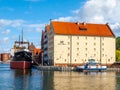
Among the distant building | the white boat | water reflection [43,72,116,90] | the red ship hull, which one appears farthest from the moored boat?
water reflection [43,72,116,90]

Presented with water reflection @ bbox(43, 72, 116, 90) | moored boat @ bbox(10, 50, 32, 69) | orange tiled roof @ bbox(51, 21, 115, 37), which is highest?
orange tiled roof @ bbox(51, 21, 115, 37)

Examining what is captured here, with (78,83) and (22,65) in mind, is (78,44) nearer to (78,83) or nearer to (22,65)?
(22,65)

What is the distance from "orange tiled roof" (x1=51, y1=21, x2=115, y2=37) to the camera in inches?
5246

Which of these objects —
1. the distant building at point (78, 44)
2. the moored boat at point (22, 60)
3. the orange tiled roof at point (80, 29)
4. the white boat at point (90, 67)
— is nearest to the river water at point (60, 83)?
the white boat at point (90, 67)

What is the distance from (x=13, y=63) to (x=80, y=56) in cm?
3419

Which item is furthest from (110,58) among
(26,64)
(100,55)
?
(26,64)

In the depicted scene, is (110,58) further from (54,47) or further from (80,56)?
(54,47)

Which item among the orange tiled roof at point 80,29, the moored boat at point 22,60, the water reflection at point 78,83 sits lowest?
the water reflection at point 78,83

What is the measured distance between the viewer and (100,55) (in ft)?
445

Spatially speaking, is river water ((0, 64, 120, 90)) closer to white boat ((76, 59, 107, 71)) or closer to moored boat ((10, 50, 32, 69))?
white boat ((76, 59, 107, 71))

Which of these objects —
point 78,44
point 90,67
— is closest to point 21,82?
point 90,67

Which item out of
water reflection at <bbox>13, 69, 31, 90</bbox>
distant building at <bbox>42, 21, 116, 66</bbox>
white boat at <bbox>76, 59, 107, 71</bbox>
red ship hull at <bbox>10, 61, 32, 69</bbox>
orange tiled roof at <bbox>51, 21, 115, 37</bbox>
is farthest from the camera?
red ship hull at <bbox>10, 61, 32, 69</bbox>

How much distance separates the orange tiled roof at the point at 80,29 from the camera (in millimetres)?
133250

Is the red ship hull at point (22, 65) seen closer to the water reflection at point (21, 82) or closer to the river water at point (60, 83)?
the water reflection at point (21, 82)
